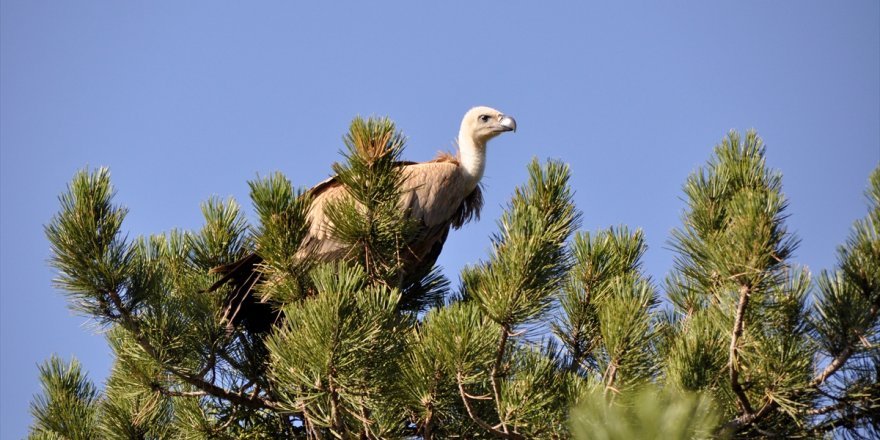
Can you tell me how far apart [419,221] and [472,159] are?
166 centimetres

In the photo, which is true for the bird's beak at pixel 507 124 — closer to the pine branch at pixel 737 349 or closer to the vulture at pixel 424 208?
the vulture at pixel 424 208

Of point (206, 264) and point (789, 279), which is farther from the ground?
point (206, 264)

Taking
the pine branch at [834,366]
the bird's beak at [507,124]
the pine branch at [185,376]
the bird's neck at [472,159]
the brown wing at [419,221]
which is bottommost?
the pine branch at [834,366]

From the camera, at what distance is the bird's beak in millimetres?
7496

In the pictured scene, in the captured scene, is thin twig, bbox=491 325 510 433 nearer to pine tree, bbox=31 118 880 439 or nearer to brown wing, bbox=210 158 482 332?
pine tree, bbox=31 118 880 439

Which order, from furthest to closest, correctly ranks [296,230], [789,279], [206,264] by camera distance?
[206,264]
[296,230]
[789,279]

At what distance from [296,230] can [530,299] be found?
1.25 metres

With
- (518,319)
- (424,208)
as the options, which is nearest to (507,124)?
→ (424,208)

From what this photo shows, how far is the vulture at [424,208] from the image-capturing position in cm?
588

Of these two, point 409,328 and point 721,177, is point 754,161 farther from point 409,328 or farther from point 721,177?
point 409,328

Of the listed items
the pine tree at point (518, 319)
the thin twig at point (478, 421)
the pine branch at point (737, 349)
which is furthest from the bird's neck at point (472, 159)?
the pine branch at point (737, 349)

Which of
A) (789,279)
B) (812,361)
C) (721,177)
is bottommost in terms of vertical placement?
(812,361)

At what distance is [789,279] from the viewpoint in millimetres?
4516

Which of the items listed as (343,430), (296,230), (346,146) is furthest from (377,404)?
(346,146)
